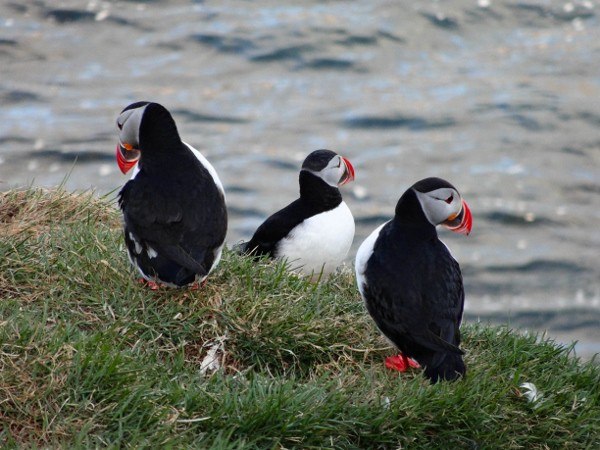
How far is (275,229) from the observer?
5734mm

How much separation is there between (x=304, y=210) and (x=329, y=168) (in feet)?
0.90

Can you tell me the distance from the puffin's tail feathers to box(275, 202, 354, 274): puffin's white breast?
1477mm

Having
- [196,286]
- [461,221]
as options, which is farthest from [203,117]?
[196,286]

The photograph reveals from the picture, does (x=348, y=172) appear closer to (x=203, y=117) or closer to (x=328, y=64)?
Answer: (x=203, y=117)

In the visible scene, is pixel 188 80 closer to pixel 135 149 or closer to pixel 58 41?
pixel 58 41

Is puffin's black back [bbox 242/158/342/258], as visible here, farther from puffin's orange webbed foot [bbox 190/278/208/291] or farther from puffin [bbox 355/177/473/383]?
puffin's orange webbed foot [bbox 190/278/208/291]

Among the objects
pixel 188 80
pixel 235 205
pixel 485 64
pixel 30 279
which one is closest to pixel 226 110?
pixel 188 80

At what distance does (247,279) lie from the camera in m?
4.56

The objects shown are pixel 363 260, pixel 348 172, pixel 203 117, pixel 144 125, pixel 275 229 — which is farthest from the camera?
pixel 203 117

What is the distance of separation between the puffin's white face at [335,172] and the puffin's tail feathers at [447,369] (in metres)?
1.81

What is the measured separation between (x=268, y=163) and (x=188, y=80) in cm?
228

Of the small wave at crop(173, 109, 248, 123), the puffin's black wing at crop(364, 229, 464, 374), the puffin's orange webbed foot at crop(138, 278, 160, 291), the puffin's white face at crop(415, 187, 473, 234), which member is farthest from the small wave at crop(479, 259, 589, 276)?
the puffin's orange webbed foot at crop(138, 278, 160, 291)

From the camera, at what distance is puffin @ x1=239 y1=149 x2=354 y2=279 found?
559 cm

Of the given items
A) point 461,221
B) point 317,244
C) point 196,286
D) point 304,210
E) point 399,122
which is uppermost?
point 461,221
